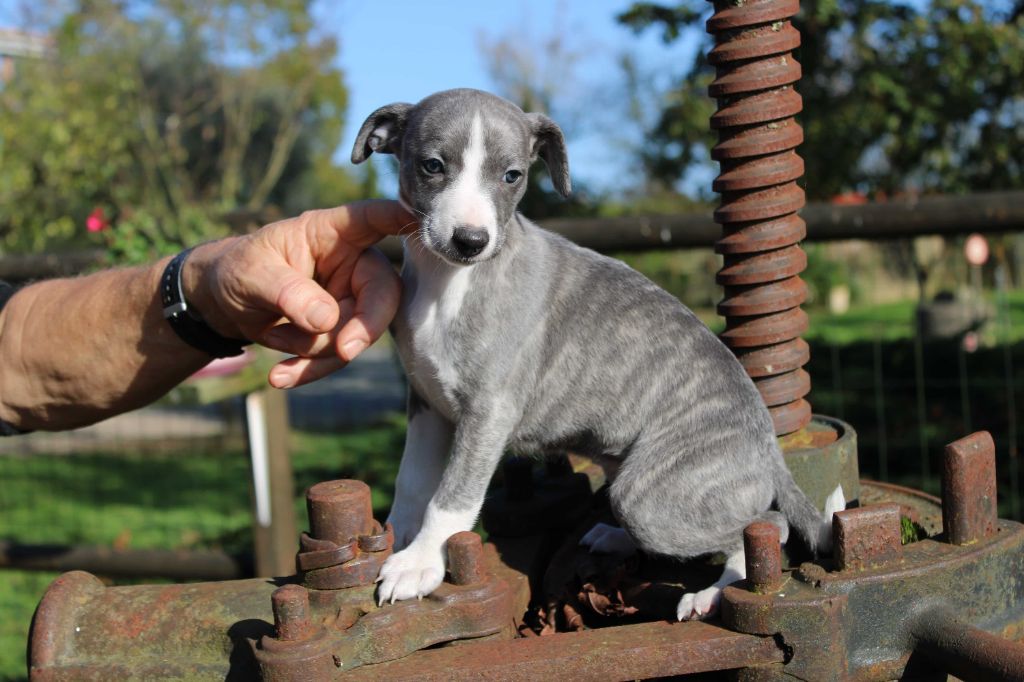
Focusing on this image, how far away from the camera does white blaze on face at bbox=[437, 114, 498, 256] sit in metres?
2.20

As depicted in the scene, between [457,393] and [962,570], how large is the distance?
1.22 m

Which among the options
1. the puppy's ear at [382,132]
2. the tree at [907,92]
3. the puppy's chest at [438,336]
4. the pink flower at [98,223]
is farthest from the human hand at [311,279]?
the tree at [907,92]

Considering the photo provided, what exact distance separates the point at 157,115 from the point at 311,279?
16.8 metres

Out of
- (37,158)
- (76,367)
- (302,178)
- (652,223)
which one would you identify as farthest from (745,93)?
(302,178)

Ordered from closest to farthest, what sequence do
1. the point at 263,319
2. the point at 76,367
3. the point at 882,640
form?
the point at 882,640, the point at 263,319, the point at 76,367

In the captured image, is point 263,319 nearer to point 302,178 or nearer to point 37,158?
point 37,158

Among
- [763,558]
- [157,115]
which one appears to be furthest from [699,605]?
[157,115]

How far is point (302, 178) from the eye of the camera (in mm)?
21875

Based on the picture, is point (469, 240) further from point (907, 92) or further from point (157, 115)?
point (157, 115)

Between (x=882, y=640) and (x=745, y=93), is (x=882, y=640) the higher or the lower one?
the lower one

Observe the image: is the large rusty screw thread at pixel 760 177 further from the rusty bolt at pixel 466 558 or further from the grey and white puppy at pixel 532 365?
the rusty bolt at pixel 466 558

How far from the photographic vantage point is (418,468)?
2.46 meters

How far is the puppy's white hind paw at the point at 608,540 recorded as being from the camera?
2008 mm

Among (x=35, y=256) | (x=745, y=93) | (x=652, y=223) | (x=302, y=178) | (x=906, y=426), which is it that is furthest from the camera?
(x=302, y=178)
